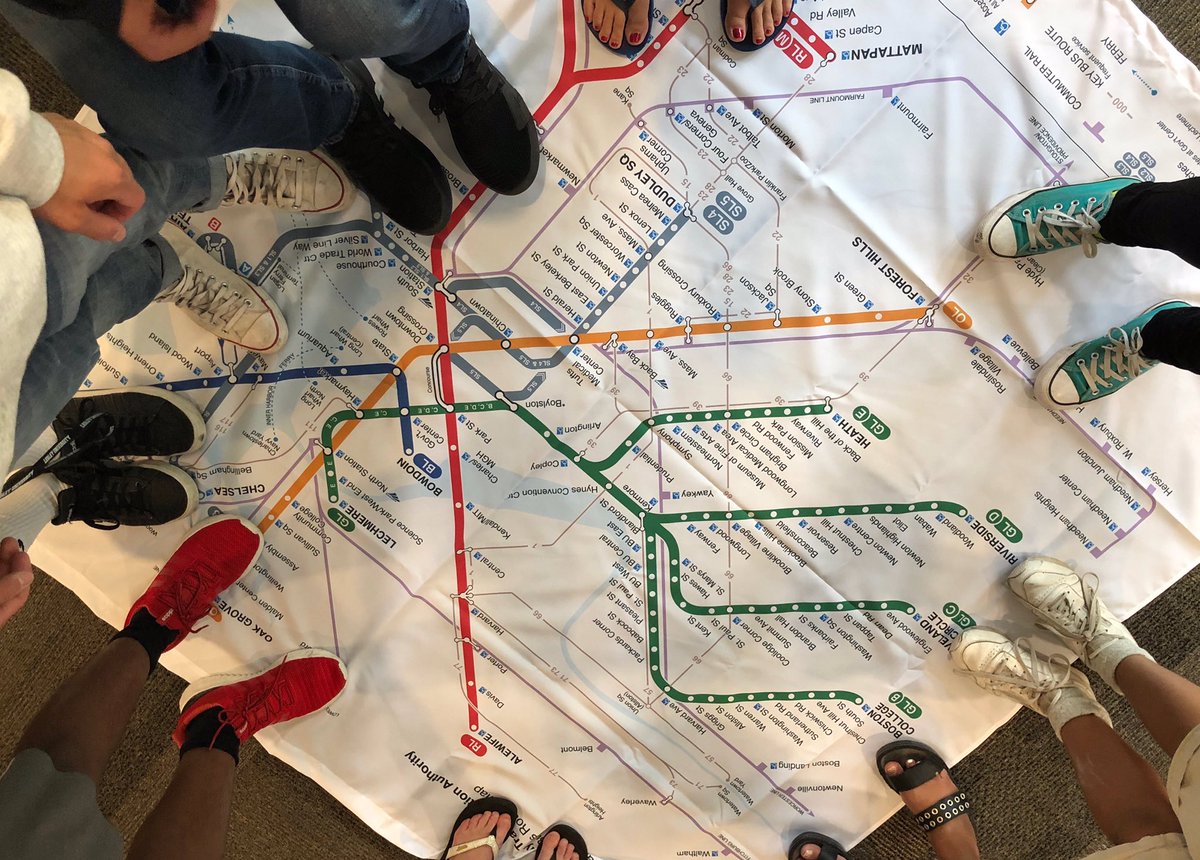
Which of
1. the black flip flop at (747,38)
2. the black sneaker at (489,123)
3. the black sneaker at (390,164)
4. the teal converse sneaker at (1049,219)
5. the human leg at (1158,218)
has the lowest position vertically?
the black sneaker at (390,164)

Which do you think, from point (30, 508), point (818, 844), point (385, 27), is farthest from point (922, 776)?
point (30, 508)

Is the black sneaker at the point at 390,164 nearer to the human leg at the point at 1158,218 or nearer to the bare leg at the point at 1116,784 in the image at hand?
the human leg at the point at 1158,218

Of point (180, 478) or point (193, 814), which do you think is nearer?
point (193, 814)

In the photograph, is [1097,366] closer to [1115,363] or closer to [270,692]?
[1115,363]

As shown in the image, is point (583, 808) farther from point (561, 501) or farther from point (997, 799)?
point (997, 799)

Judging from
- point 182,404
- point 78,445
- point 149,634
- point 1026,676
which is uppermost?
point 1026,676

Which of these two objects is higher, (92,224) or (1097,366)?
(1097,366)

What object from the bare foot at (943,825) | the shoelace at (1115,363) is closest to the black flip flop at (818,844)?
the bare foot at (943,825)

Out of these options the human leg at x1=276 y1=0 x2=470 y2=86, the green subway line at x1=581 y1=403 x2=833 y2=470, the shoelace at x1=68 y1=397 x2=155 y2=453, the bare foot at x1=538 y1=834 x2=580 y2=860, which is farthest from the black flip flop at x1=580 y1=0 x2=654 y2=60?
the bare foot at x1=538 y1=834 x2=580 y2=860
